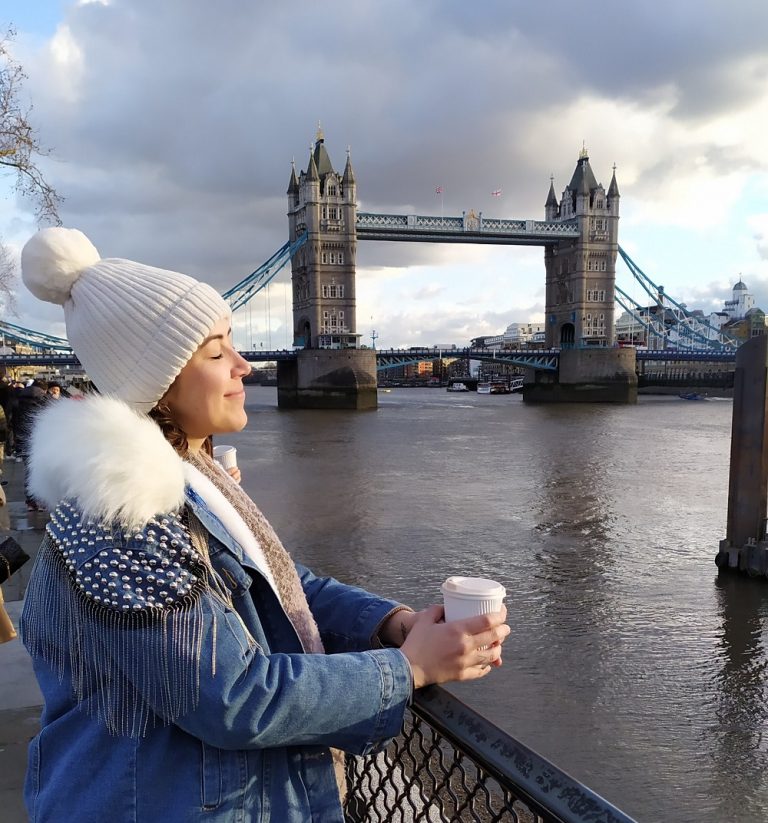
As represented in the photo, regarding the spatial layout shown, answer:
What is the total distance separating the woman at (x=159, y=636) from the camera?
30.1 inches

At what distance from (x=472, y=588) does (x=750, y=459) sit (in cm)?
615

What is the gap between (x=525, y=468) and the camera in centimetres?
1410

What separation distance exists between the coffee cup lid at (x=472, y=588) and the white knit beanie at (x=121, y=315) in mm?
474

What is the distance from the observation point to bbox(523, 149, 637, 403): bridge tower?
138 feet

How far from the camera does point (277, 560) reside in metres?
1.04

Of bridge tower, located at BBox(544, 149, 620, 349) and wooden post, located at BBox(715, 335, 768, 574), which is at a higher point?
bridge tower, located at BBox(544, 149, 620, 349)

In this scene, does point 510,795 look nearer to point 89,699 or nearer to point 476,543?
point 89,699

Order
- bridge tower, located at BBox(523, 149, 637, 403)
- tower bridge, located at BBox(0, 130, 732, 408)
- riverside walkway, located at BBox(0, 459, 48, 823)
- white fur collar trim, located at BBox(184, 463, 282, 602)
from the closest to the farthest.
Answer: white fur collar trim, located at BBox(184, 463, 282, 602)
riverside walkway, located at BBox(0, 459, 48, 823)
tower bridge, located at BBox(0, 130, 732, 408)
bridge tower, located at BBox(523, 149, 637, 403)

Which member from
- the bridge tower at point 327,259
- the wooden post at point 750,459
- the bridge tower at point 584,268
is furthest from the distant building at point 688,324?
the wooden post at point 750,459

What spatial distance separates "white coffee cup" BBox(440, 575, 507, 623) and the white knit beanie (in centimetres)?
48

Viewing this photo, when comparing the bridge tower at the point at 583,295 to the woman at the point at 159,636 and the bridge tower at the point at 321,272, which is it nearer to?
the bridge tower at the point at 321,272

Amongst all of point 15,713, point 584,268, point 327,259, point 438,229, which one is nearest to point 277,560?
point 15,713

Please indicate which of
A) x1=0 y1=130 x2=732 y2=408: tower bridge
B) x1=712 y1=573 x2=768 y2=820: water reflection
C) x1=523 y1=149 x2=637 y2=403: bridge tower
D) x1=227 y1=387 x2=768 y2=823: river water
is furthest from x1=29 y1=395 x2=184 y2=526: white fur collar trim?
x1=523 y1=149 x2=637 y2=403: bridge tower

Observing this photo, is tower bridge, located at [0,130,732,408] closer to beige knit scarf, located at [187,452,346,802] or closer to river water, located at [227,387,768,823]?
river water, located at [227,387,768,823]
